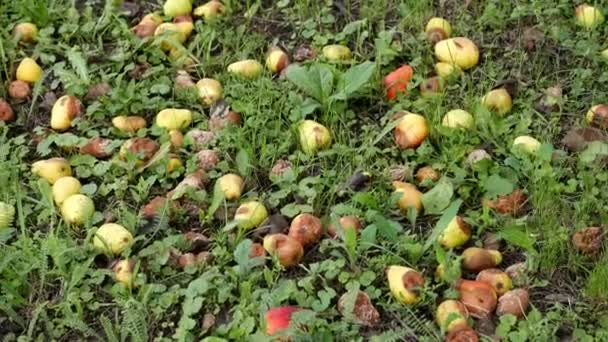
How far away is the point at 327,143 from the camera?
328 cm

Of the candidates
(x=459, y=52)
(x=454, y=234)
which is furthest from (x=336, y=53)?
(x=454, y=234)

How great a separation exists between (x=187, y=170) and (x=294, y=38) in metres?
0.84

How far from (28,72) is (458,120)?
1603 millimetres

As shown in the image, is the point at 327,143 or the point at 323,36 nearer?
the point at 327,143

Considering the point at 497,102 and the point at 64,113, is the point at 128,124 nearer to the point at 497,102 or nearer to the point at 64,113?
the point at 64,113

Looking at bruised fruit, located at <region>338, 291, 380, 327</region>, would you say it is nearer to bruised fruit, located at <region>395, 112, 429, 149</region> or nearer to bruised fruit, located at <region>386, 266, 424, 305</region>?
bruised fruit, located at <region>386, 266, 424, 305</region>

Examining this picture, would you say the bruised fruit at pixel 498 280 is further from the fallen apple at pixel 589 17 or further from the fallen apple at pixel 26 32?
the fallen apple at pixel 26 32

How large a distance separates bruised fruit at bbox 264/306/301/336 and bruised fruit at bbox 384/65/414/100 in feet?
3.50

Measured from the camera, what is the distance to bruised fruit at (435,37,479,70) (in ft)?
11.6

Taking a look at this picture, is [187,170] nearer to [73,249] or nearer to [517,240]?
[73,249]

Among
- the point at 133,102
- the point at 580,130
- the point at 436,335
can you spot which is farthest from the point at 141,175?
the point at 580,130

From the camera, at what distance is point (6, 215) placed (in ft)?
10.1

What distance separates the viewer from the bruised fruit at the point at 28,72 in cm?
367

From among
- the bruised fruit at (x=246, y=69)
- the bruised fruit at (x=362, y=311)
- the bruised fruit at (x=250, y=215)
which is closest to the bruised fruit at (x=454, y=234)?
the bruised fruit at (x=362, y=311)
